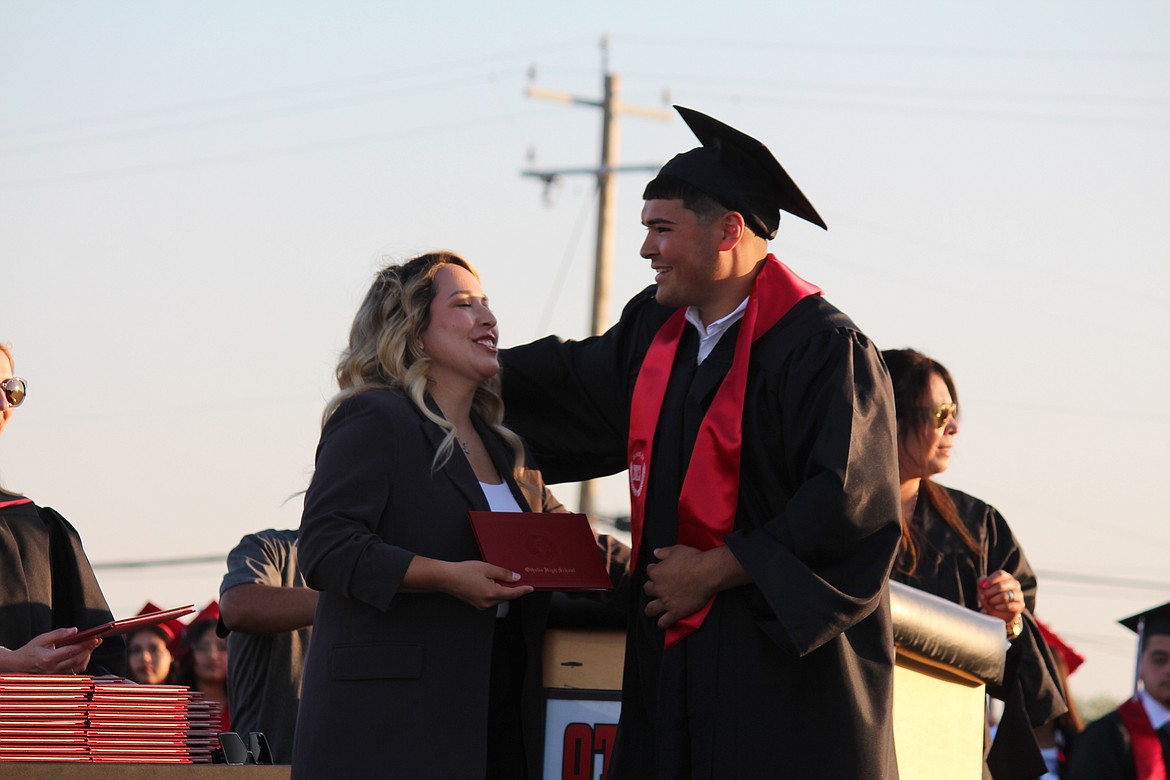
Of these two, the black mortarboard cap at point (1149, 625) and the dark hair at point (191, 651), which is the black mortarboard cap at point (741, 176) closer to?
the black mortarboard cap at point (1149, 625)

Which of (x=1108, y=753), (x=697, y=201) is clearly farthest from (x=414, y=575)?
(x=1108, y=753)

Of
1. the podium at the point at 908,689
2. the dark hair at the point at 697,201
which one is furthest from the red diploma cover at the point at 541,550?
the dark hair at the point at 697,201

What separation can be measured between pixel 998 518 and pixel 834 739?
2.13 meters

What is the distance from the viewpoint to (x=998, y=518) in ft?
19.4

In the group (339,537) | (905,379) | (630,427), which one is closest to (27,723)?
(339,537)

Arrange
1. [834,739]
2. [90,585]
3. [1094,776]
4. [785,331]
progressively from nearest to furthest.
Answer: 1. [834,739]
2. [785,331]
3. [90,585]
4. [1094,776]

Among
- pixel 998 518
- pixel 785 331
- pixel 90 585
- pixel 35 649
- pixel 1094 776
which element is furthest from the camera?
pixel 1094 776

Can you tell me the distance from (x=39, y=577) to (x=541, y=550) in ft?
6.16

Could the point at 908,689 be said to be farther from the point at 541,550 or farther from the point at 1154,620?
the point at 1154,620

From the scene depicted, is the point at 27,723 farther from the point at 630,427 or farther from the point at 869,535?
the point at 869,535

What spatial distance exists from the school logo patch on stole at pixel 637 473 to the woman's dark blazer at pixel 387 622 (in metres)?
0.41

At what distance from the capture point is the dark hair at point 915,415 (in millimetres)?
5625

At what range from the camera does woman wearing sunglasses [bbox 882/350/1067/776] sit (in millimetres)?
5578

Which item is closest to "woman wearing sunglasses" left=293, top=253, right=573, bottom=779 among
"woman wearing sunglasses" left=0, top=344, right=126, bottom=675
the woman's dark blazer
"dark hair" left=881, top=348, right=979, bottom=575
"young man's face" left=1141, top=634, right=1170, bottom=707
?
the woman's dark blazer
